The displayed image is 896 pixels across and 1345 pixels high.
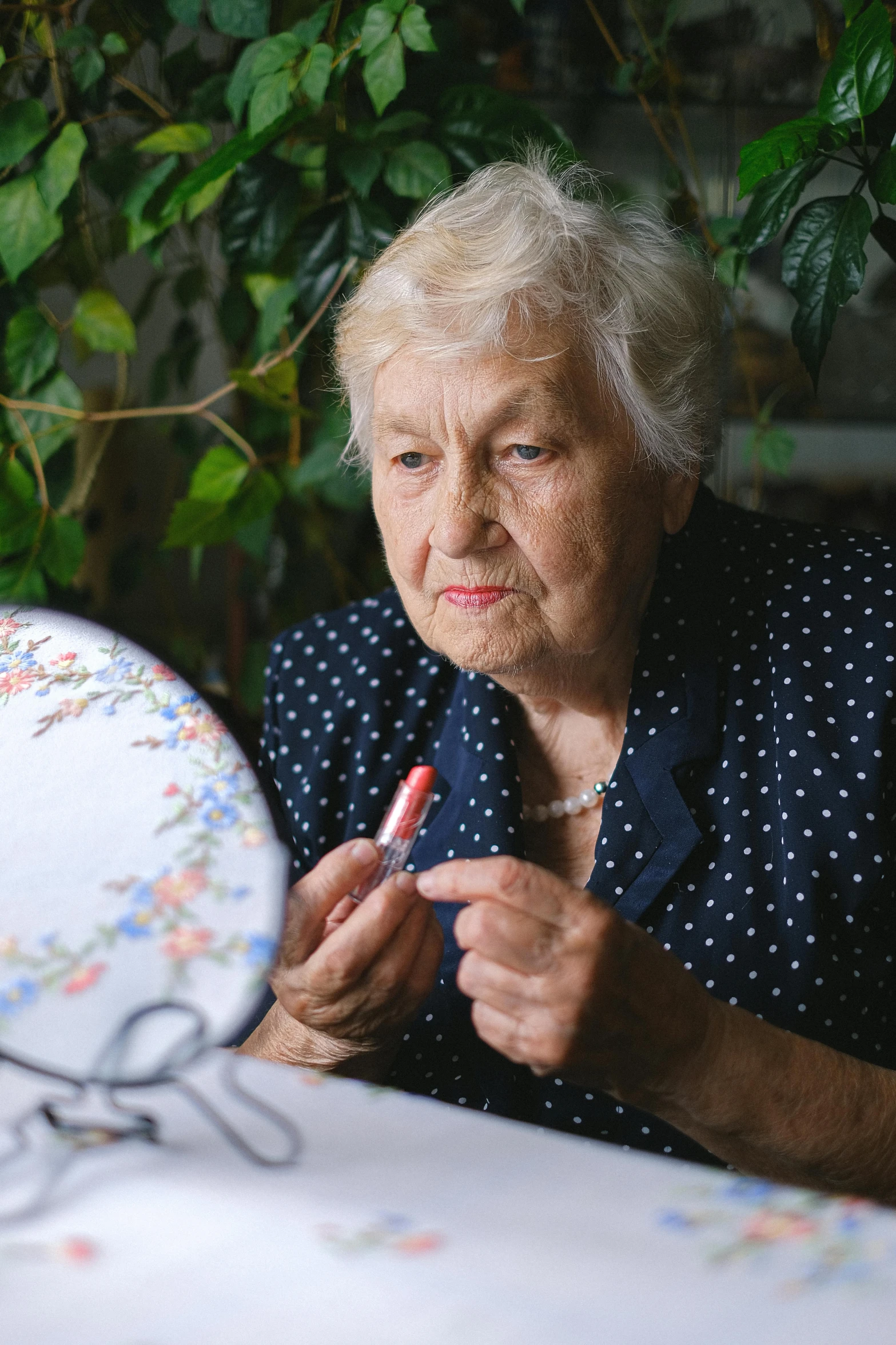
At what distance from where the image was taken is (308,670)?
1.24m

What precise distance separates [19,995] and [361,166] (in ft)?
3.27

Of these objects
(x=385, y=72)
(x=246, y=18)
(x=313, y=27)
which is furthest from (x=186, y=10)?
(x=385, y=72)

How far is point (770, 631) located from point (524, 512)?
0.88 feet

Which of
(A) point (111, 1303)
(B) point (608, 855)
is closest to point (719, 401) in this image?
(B) point (608, 855)

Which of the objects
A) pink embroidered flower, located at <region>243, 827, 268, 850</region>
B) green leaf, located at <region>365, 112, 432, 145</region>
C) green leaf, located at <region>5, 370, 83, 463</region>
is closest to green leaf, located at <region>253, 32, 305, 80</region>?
green leaf, located at <region>365, 112, 432, 145</region>

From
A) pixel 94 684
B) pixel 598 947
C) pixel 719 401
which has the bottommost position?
pixel 598 947

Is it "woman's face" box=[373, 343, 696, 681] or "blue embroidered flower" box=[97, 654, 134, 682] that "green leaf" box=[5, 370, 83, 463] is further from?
"blue embroidered flower" box=[97, 654, 134, 682]

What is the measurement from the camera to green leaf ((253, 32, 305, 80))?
1.21 metres

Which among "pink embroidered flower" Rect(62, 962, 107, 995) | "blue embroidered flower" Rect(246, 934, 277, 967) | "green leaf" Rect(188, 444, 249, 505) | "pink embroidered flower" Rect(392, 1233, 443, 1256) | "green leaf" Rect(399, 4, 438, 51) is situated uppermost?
"green leaf" Rect(399, 4, 438, 51)

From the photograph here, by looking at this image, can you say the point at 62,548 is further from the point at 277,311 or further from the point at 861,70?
the point at 861,70

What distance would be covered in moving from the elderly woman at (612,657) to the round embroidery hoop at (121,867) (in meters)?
0.18

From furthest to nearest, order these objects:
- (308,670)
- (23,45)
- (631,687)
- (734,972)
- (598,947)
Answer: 1. (23,45)
2. (308,670)
3. (631,687)
4. (734,972)
5. (598,947)

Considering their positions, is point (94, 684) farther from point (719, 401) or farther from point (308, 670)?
point (719, 401)

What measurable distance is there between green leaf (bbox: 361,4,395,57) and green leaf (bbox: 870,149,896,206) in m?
0.50
